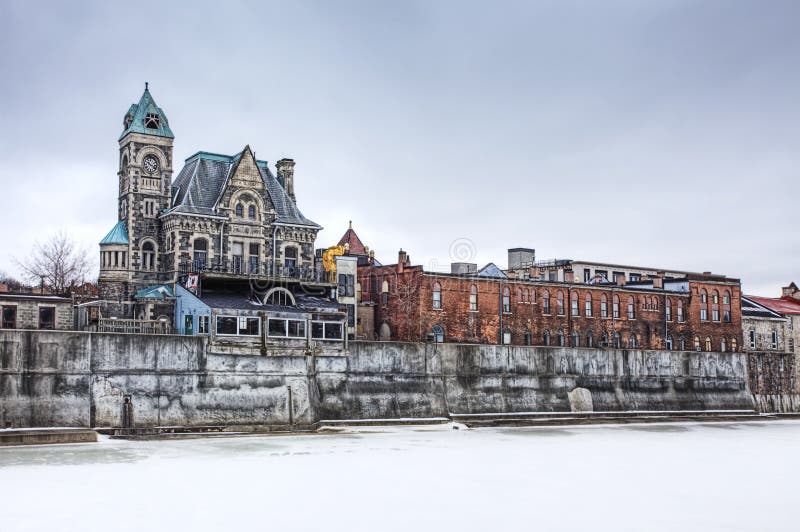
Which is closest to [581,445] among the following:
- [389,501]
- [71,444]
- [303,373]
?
[303,373]

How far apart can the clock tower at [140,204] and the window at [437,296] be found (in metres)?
21.5

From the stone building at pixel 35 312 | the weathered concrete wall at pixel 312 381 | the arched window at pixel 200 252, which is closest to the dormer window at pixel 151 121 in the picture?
the arched window at pixel 200 252

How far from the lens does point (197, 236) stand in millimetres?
67875

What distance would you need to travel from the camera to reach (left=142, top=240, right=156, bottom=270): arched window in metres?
67.1

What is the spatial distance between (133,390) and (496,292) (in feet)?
117

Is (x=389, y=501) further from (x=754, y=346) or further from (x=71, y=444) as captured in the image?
(x=754, y=346)

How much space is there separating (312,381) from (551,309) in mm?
30377

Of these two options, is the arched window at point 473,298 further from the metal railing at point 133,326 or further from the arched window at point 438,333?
the metal railing at point 133,326

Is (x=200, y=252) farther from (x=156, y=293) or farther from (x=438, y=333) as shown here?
(x=438, y=333)

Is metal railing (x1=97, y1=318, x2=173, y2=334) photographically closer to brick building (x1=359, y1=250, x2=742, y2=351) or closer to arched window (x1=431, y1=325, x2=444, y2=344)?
brick building (x1=359, y1=250, x2=742, y2=351)

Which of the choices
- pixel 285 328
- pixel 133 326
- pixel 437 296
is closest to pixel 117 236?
pixel 133 326

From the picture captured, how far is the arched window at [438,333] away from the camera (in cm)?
7438

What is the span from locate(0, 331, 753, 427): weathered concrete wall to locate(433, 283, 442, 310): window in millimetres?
9631

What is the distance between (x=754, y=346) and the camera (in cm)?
9475
